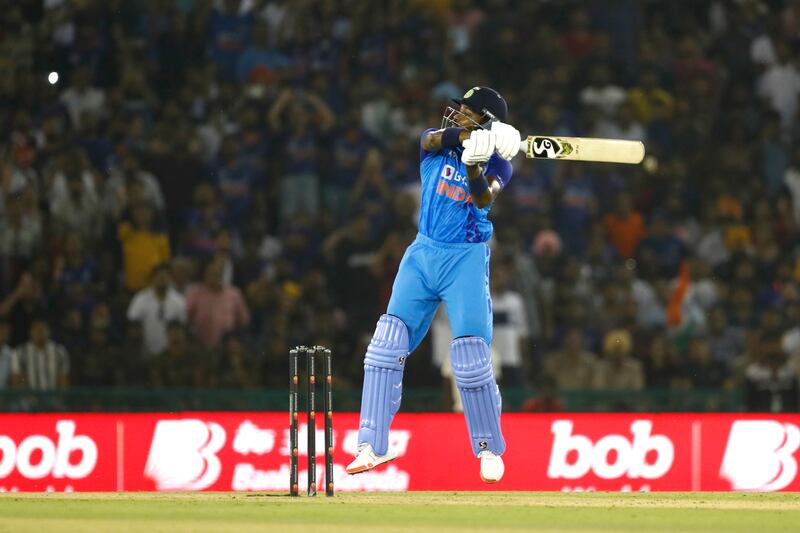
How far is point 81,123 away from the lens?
1409 cm

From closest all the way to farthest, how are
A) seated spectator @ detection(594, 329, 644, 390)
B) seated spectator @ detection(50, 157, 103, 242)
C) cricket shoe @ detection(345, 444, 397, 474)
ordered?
cricket shoe @ detection(345, 444, 397, 474) < seated spectator @ detection(594, 329, 644, 390) < seated spectator @ detection(50, 157, 103, 242)

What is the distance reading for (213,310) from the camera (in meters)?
12.9

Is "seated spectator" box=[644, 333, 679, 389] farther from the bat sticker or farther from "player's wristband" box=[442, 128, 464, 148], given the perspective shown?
"player's wristband" box=[442, 128, 464, 148]

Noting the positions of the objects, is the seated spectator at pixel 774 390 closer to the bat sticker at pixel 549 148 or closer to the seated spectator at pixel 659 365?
the seated spectator at pixel 659 365

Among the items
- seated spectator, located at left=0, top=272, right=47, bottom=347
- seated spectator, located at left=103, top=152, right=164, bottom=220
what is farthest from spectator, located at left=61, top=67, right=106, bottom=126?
seated spectator, located at left=0, top=272, right=47, bottom=347

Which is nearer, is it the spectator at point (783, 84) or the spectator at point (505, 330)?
the spectator at point (505, 330)

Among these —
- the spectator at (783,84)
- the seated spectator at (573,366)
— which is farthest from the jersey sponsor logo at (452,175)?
the spectator at (783,84)

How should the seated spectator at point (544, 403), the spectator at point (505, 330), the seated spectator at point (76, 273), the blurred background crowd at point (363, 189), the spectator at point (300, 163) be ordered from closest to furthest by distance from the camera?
1. the seated spectator at point (544, 403)
2. the spectator at point (505, 330)
3. the blurred background crowd at point (363, 189)
4. the seated spectator at point (76, 273)
5. the spectator at point (300, 163)

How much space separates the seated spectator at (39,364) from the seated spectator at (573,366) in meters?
4.03

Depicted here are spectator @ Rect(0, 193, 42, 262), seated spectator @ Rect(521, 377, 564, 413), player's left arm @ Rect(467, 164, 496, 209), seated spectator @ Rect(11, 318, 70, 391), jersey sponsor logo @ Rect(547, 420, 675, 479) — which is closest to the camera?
player's left arm @ Rect(467, 164, 496, 209)

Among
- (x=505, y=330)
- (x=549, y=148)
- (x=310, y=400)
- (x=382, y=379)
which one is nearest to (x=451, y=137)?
(x=549, y=148)

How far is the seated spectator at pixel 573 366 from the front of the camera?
41.5 feet

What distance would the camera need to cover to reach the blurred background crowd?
1265 cm

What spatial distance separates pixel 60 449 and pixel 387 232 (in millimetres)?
3906
